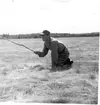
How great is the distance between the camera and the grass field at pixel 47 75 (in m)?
2.95

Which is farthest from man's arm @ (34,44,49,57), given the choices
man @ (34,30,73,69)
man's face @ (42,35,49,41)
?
man's face @ (42,35,49,41)

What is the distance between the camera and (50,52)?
3.06m

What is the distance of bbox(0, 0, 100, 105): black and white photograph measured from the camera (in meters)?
2.96

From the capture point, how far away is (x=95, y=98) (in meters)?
2.90

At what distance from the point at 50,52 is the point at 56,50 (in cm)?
9

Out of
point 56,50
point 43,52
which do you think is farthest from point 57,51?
point 43,52

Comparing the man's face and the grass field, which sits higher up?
the man's face

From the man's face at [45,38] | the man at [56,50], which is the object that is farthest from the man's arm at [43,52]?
the man's face at [45,38]

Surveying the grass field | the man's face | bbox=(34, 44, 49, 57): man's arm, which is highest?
the man's face

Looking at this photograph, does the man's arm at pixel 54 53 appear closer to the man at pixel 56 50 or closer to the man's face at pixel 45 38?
the man at pixel 56 50

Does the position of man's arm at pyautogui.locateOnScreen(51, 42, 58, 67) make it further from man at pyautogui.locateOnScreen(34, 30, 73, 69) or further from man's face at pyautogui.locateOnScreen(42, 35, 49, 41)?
man's face at pyautogui.locateOnScreen(42, 35, 49, 41)

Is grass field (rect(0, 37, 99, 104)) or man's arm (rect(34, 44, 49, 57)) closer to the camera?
grass field (rect(0, 37, 99, 104))

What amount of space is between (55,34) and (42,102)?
899mm

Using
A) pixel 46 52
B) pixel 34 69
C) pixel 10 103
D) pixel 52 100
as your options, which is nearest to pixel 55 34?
pixel 46 52
